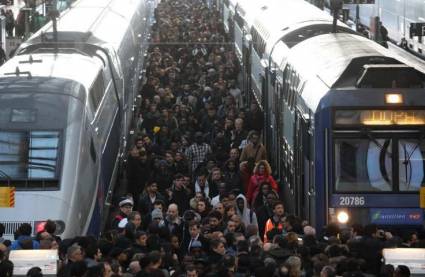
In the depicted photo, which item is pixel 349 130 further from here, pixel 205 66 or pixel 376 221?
pixel 205 66

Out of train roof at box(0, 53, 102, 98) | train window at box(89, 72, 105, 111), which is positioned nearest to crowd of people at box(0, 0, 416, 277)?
train window at box(89, 72, 105, 111)

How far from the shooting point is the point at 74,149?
18.5 meters

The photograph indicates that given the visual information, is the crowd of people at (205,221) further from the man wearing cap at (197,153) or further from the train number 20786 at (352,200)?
the train number 20786 at (352,200)

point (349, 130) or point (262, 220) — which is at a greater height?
point (349, 130)

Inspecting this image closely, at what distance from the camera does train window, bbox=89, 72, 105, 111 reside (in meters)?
21.1

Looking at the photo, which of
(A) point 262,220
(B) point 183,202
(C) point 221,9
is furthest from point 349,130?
(C) point 221,9

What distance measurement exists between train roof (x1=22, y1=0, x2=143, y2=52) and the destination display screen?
24.0 ft

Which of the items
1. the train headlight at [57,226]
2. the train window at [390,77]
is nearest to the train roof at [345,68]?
the train window at [390,77]

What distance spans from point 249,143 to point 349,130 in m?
5.76

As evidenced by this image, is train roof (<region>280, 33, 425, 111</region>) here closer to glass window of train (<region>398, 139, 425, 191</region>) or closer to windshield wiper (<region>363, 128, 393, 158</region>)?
windshield wiper (<region>363, 128, 393, 158</region>)

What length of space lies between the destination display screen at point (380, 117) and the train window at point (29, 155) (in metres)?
3.50

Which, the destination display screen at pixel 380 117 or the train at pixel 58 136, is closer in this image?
the train at pixel 58 136

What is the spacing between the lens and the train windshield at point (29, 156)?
18.2m

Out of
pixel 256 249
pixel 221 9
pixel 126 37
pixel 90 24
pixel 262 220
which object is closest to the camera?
pixel 256 249
